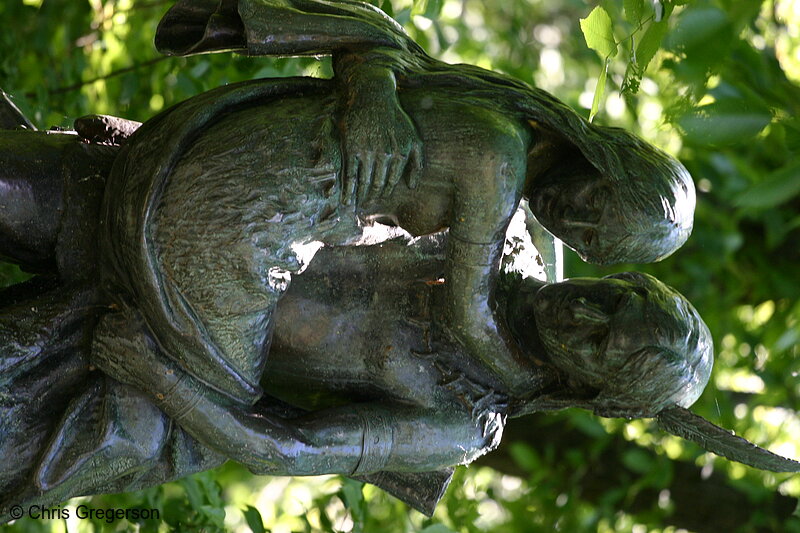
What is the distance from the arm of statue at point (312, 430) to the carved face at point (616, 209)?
0.35 meters

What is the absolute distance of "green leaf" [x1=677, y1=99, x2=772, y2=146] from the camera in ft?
3.91

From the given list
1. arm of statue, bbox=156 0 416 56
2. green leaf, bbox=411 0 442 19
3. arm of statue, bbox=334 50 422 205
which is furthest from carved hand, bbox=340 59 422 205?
green leaf, bbox=411 0 442 19

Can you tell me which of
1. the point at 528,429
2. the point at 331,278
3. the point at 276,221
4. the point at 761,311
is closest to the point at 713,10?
the point at 276,221

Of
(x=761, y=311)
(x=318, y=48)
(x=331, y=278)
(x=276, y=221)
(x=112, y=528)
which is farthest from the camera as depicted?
(x=761, y=311)

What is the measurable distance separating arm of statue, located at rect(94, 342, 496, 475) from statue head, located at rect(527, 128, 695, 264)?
→ 0.35m

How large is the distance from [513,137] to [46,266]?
0.81 meters

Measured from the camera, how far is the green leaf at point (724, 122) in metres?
1.19

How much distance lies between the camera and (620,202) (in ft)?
4.80

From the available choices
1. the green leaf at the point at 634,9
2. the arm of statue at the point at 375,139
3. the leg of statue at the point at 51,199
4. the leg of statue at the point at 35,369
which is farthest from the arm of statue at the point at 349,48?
the leg of statue at the point at 35,369

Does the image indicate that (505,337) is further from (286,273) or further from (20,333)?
(20,333)

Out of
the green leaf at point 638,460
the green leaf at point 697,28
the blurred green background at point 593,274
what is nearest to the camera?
the green leaf at point 697,28

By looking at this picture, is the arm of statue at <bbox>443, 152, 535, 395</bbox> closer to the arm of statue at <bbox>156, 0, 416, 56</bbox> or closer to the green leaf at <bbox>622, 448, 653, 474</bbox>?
the arm of statue at <bbox>156, 0, 416, 56</bbox>

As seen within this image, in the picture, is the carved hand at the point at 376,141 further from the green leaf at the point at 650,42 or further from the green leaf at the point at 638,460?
the green leaf at the point at 638,460

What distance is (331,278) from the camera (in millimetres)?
1630
